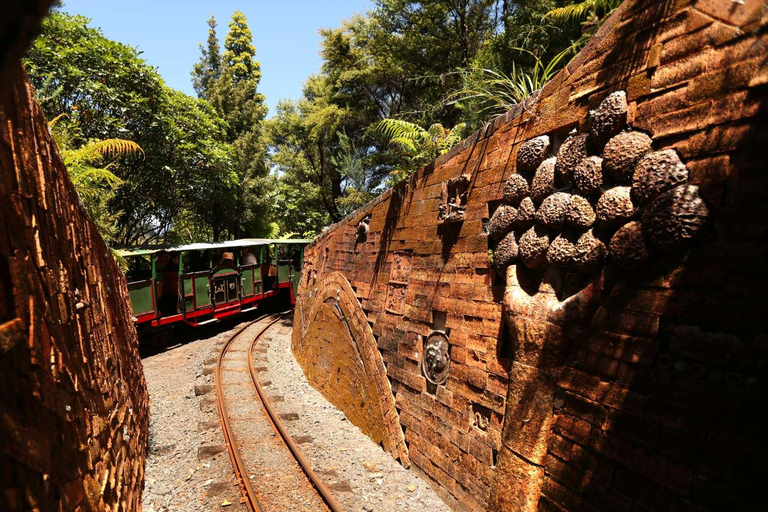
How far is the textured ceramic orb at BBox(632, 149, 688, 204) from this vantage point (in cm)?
261

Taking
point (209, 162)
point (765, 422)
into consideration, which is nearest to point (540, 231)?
point (765, 422)

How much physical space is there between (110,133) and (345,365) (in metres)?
10.0

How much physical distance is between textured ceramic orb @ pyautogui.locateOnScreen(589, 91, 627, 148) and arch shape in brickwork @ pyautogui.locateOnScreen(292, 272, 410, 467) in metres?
4.19

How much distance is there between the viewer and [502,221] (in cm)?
407

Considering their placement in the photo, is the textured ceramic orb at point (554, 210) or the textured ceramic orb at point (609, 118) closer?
the textured ceramic orb at point (609, 118)

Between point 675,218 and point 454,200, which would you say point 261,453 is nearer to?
point 454,200

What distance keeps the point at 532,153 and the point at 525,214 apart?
57 cm

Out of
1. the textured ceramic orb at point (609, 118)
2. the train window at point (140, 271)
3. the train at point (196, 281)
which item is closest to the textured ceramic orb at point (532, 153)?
the textured ceramic orb at point (609, 118)

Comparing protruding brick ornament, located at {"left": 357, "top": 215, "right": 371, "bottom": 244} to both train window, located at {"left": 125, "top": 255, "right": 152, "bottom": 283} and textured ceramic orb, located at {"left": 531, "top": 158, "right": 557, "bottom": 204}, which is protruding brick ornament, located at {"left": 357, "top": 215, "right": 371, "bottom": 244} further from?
train window, located at {"left": 125, "top": 255, "right": 152, "bottom": 283}

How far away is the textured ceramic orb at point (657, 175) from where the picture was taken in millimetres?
2609

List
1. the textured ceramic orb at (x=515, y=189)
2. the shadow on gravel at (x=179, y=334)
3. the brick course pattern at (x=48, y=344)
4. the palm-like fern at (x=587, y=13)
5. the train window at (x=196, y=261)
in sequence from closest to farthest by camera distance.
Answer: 1. the brick course pattern at (x=48, y=344)
2. the textured ceramic orb at (x=515, y=189)
3. the palm-like fern at (x=587, y=13)
4. the shadow on gravel at (x=179, y=334)
5. the train window at (x=196, y=261)

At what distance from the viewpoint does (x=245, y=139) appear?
1906 centimetres

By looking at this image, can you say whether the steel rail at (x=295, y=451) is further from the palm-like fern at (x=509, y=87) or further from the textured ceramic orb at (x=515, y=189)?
Result: the palm-like fern at (x=509, y=87)

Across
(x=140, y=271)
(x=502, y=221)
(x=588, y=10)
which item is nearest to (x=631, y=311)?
(x=502, y=221)
